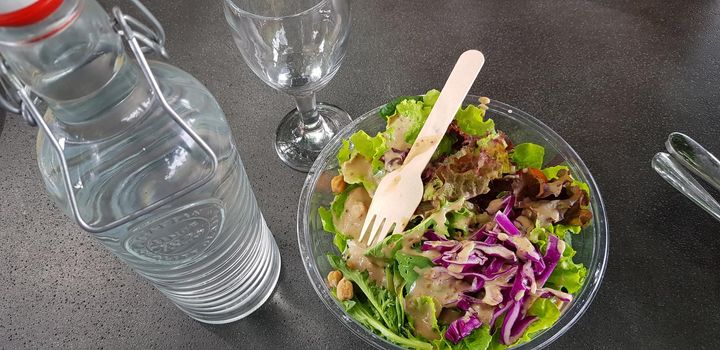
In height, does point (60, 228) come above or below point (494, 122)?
below

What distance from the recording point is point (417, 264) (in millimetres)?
623

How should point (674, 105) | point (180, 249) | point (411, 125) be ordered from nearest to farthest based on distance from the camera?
point (180, 249) → point (411, 125) → point (674, 105)

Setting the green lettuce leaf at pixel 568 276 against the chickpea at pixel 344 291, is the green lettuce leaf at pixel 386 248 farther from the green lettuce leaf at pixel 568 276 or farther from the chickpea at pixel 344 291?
the green lettuce leaf at pixel 568 276

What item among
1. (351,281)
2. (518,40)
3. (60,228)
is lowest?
(60,228)

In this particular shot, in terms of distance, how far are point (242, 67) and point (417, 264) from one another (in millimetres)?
463

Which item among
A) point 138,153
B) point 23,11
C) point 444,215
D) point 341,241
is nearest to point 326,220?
point 341,241

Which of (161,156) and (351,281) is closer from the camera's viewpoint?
(161,156)

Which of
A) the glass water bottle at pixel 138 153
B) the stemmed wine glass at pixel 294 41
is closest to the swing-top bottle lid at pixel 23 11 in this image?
the glass water bottle at pixel 138 153

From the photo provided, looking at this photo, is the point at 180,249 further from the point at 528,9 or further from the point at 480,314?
the point at 528,9

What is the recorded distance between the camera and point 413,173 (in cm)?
68

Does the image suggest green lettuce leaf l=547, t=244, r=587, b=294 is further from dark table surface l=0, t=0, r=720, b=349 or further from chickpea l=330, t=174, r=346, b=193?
chickpea l=330, t=174, r=346, b=193

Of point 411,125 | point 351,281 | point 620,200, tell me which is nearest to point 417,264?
point 351,281

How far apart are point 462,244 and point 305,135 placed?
305 millimetres

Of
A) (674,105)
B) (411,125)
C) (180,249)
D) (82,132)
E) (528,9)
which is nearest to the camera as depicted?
(82,132)
